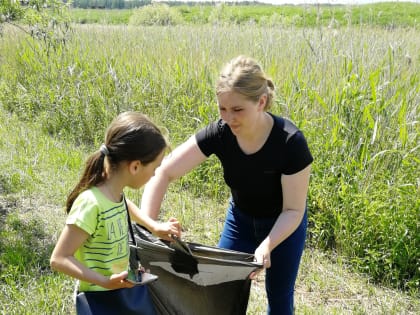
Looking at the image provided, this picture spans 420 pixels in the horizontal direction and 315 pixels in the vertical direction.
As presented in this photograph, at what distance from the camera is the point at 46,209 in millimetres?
4086

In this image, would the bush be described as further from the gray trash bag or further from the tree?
the gray trash bag

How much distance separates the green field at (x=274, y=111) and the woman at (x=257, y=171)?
76 cm

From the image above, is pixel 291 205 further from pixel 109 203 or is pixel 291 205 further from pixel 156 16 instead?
pixel 156 16

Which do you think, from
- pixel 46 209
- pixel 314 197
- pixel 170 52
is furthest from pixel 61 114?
pixel 314 197

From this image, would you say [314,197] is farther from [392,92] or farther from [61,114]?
[61,114]

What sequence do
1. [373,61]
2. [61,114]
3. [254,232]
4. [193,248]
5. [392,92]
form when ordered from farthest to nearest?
[61,114], [373,61], [392,92], [254,232], [193,248]

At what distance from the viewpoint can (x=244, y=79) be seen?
2010mm

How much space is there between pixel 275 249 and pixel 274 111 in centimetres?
240

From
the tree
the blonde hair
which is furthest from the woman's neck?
the tree

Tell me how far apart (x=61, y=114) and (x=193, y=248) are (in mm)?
4525

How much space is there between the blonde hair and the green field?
4.81 feet

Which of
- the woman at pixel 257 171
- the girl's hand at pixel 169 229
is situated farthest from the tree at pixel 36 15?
the girl's hand at pixel 169 229

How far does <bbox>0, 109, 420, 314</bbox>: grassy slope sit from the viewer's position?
9.19 ft

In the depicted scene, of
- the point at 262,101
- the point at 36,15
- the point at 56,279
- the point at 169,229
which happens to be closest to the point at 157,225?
the point at 169,229
